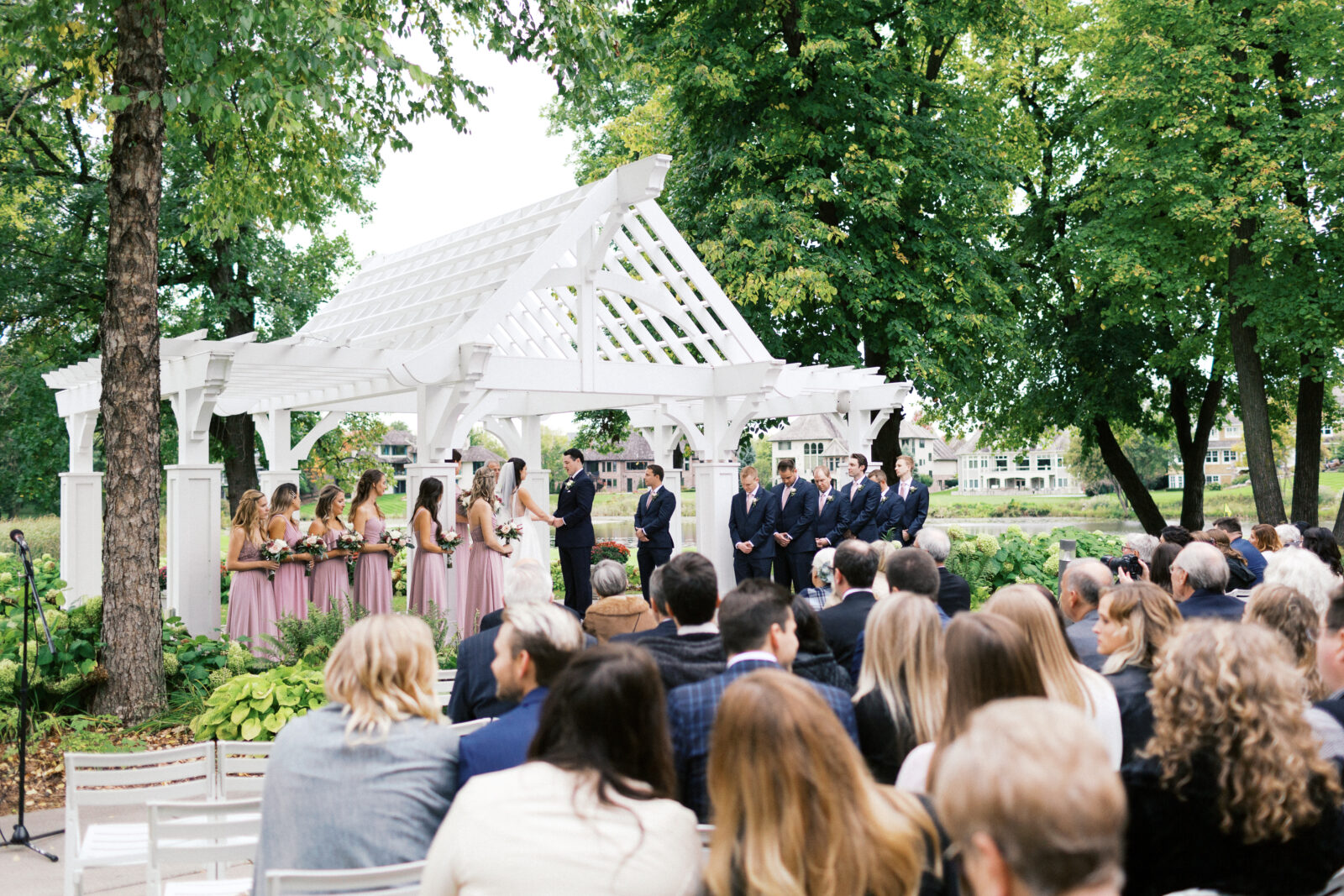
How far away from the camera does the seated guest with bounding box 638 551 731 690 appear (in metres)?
3.85

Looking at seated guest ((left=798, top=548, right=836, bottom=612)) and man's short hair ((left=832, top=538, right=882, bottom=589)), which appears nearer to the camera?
man's short hair ((left=832, top=538, right=882, bottom=589))

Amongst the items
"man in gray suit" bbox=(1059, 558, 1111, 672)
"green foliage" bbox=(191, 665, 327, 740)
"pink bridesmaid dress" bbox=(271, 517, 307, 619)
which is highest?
"man in gray suit" bbox=(1059, 558, 1111, 672)

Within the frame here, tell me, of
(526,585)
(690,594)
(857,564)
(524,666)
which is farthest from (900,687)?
(526,585)

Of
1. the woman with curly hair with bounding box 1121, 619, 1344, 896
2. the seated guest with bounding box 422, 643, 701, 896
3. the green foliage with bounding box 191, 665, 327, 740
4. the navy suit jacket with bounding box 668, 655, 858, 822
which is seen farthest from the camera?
the green foliage with bounding box 191, 665, 327, 740

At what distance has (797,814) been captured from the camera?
2.00 metres

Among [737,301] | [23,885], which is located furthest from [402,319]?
[23,885]

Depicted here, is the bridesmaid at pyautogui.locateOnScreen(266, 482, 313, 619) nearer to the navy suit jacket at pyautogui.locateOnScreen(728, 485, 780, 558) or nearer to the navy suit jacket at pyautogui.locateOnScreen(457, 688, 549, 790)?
the navy suit jacket at pyautogui.locateOnScreen(728, 485, 780, 558)

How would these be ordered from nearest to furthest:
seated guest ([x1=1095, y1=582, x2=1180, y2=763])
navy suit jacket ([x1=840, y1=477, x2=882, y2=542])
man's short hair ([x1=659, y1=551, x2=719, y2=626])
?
1. seated guest ([x1=1095, y1=582, x2=1180, y2=763])
2. man's short hair ([x1=659, y1=551, x2=719, y2=626])
3. navy suit jacket ([x1=840, y1=477, x2=882, y2=542])

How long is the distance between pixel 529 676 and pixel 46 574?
10.1 metres

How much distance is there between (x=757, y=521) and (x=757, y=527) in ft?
0.20

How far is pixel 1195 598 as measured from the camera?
5.37 metres

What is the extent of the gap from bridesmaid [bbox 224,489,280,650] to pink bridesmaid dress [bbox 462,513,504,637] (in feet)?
6.90

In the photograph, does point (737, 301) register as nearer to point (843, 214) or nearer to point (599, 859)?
point (843, 214)

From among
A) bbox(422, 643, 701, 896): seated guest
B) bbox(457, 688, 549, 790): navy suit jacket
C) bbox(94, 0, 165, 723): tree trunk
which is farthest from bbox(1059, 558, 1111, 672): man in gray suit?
bbox(94, 0, 165, 723): tree trunk
